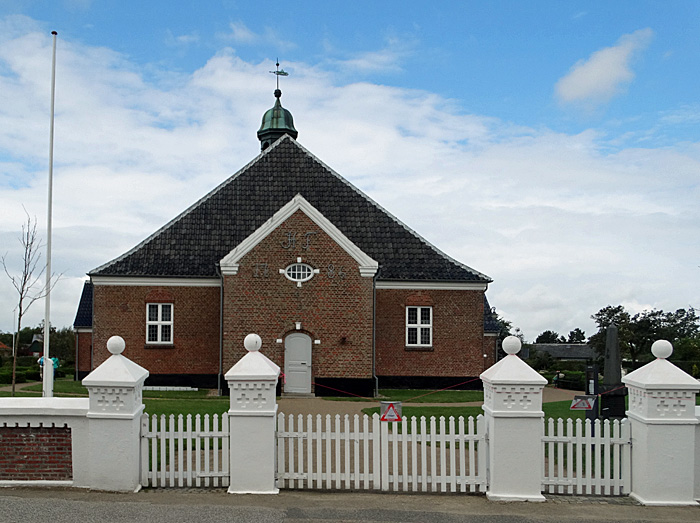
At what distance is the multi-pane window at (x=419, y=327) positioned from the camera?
82.5 ft

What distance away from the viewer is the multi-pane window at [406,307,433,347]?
25.1 m

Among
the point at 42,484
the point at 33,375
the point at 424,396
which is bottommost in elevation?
the point at 33,375

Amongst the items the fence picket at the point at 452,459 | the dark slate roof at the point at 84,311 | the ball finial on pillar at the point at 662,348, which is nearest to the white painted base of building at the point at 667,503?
the ball finial on pillar at the point at 662,348

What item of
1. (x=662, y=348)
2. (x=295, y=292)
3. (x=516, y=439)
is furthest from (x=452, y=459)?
(x=295, y=292)

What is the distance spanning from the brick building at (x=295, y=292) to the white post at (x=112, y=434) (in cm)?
1304

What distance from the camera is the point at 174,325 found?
969 inches

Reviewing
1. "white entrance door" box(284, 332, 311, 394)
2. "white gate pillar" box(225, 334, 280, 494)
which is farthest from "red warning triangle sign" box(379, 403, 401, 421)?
"white entrance door" box(284, 332, 311, 394)

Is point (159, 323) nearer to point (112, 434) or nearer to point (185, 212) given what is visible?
point (185, 212)

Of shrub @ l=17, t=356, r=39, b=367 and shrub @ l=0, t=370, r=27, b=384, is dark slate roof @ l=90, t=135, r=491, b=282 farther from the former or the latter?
shrub @ l=17, t=356, r=39, b=367

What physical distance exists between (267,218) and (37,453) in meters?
17.6

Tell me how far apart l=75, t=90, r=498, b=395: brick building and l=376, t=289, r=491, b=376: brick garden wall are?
1.5 inches

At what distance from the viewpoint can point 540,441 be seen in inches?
348

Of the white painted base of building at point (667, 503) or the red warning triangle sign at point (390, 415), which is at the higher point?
the red warning triangle sign at point (390, 415)

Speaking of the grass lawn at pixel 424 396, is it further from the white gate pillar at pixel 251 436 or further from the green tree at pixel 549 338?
the green tree at pixel 549 338
